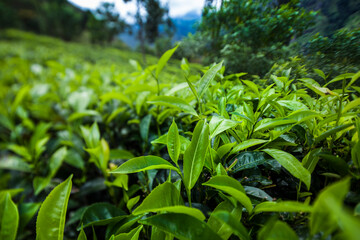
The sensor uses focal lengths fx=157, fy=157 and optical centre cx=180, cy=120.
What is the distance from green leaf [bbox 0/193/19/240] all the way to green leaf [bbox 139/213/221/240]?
0.47m

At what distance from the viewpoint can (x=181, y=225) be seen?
11.7 inches

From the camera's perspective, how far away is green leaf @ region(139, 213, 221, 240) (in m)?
0.29

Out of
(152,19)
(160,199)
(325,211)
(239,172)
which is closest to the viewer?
(325,211)

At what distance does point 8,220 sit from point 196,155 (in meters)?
0.60

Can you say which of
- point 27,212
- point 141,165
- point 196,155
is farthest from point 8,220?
point 196,155

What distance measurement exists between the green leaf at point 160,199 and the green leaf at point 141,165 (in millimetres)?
48

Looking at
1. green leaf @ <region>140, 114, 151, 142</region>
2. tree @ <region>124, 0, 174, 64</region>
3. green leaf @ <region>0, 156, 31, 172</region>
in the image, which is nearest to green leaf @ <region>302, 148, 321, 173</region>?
green leaf @ <region>140, 114, 151, 142</region>

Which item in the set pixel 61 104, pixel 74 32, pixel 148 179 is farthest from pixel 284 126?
pixel 74 32

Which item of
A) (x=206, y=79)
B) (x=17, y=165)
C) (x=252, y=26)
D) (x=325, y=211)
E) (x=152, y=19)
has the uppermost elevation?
(x=152, y=19)

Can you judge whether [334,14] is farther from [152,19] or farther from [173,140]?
[152,19]

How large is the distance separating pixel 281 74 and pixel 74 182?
3.86 feet

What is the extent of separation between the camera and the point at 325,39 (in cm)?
46

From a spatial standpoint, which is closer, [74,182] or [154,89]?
[154,89]

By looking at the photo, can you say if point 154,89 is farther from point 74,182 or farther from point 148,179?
point 74,182
